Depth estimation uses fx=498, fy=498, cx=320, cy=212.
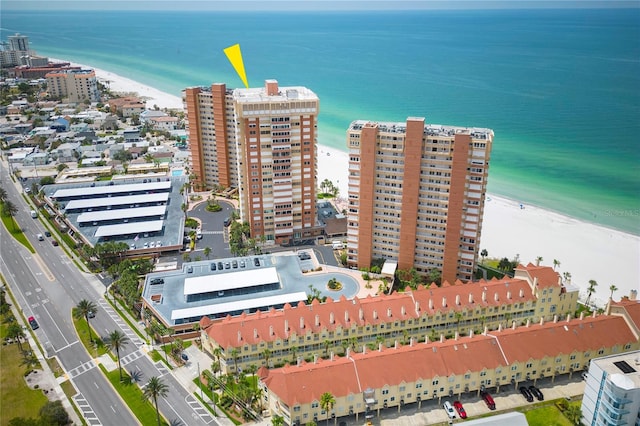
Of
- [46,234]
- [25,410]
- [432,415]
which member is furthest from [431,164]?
[46,234]

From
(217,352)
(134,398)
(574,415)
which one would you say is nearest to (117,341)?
(134,398)

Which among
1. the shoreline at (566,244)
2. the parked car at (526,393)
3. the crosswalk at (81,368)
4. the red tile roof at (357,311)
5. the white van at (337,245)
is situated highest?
the red tile roof at (357,311)

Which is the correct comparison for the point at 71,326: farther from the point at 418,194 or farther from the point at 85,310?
the point at 418,194

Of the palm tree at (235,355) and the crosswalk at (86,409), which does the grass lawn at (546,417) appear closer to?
the palm tree at (235,355)

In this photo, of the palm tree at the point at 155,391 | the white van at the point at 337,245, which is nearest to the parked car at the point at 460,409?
the palm tree at the point at 155,391

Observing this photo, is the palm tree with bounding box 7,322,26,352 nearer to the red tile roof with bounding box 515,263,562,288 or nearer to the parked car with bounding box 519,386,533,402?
the parked car with bounding box 519,386,533,402

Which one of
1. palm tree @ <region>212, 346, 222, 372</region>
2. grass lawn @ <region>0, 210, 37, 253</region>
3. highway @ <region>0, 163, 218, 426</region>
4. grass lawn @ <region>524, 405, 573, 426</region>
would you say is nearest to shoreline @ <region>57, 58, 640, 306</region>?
grass lawn @ <region>524, 405, 573, 426</region>

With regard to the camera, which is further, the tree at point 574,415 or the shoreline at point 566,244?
the shoreline at point 566,244

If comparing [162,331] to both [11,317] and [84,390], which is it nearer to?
[84,390]
